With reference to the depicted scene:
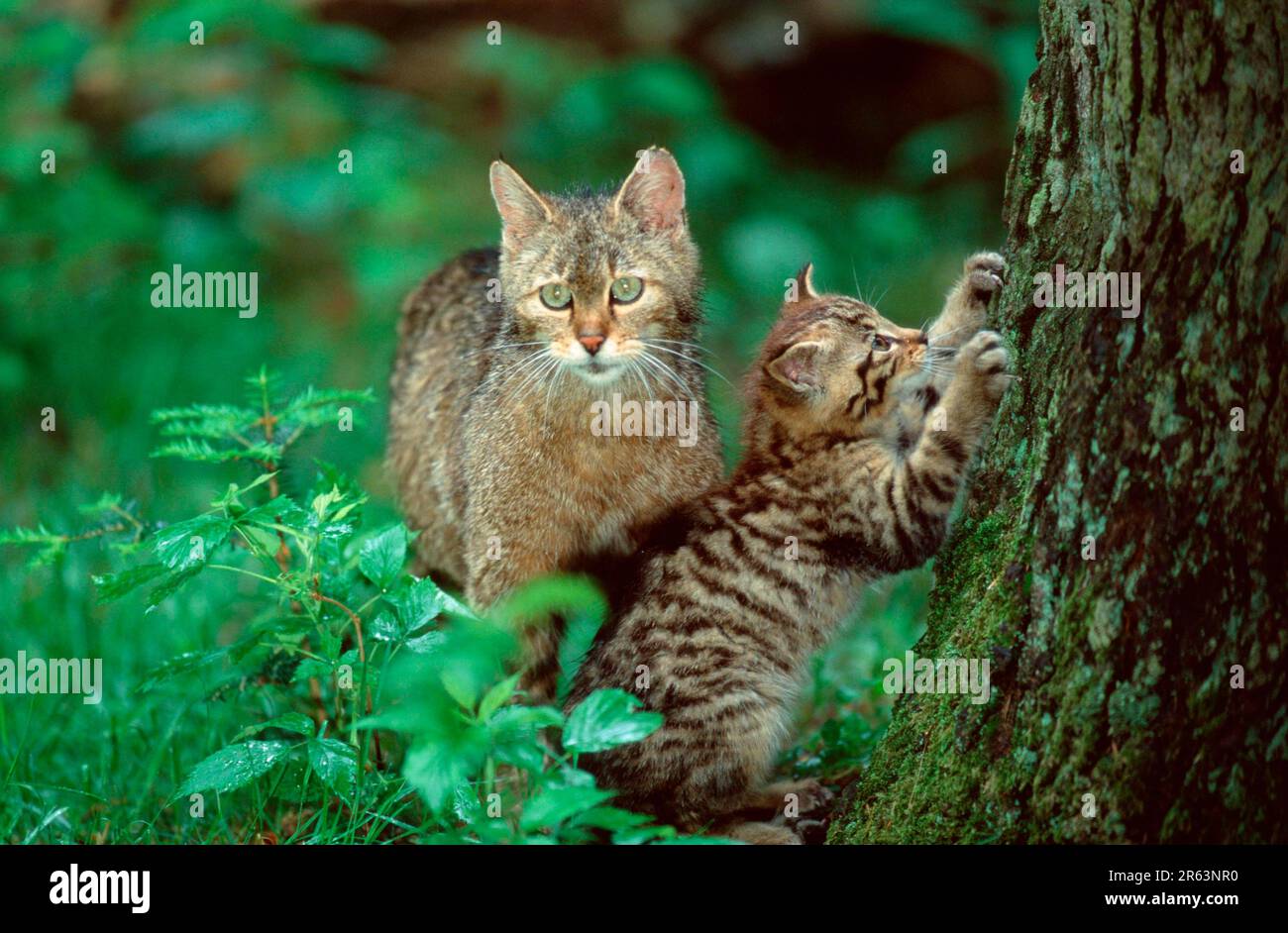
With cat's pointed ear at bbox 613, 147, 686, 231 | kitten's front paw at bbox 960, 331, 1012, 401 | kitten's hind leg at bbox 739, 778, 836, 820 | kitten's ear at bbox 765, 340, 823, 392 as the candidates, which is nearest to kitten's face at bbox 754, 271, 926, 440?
kitten's ear at bbox 765, 340, 823, 392

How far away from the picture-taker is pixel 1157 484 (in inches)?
119

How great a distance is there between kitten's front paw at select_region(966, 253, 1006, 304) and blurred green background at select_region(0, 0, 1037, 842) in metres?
2.04

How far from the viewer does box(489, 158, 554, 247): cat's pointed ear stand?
4.62 metres

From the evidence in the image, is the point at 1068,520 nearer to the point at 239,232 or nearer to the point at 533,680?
the point at 533,680

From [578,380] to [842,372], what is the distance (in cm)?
85

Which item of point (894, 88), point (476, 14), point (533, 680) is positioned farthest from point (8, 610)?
point (894, 88)

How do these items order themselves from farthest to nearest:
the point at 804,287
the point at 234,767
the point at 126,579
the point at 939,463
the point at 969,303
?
the point at 804,287
the point at 969,303
the point at 939,463
the point at 234,767
the point at 126,579

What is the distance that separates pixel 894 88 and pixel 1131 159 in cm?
766

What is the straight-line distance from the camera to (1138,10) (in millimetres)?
3002

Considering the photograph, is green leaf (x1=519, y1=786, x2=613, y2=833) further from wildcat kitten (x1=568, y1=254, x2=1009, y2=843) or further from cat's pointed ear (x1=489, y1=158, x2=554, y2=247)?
cat's pointed ear (x1=489, y1=158, x2=554, y2=247)

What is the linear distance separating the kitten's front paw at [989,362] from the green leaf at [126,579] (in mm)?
2199

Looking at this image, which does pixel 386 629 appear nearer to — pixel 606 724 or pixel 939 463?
pixel 606 724

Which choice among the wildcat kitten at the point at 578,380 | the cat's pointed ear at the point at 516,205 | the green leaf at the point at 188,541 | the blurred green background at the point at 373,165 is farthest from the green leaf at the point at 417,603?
the blurred green background at the point at 373,165

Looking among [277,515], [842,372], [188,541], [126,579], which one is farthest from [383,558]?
[842,372]
